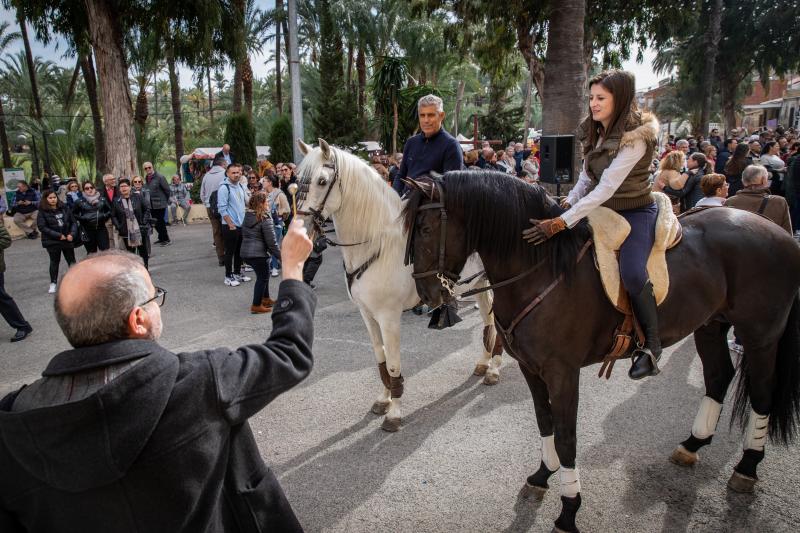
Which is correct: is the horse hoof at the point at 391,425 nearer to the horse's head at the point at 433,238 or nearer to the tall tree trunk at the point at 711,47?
the horse's head at the point at 433,238

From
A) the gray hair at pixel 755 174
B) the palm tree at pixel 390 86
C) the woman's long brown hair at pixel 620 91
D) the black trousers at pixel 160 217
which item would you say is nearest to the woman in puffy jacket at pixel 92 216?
the black trousers at pixel 160 217

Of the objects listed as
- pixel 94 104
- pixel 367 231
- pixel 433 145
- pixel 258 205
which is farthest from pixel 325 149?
pixel 94 104

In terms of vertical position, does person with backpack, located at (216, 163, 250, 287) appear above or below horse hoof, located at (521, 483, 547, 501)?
above

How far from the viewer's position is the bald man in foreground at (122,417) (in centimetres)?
113

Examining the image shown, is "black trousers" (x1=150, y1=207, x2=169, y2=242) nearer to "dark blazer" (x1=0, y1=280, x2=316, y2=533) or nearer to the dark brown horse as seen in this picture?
the dark brown horse

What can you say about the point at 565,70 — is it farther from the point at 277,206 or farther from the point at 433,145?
the point at 277,206

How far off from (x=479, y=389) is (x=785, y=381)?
230 cm

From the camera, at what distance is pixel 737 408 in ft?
11.6

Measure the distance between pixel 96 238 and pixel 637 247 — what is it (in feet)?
32.2

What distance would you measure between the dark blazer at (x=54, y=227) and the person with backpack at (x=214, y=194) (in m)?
2.44

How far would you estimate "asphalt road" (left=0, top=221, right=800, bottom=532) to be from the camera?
3008 millimetres

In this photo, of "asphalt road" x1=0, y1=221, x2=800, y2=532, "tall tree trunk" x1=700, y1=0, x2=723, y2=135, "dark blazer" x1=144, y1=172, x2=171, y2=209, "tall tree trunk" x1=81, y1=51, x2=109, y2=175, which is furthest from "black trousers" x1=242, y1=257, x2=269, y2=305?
"tall tree trunk" x1=700, y1=0, x2=723, y2=135

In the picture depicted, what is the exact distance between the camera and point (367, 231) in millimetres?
4047

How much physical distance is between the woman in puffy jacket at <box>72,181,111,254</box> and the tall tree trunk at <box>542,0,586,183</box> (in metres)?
8.36
